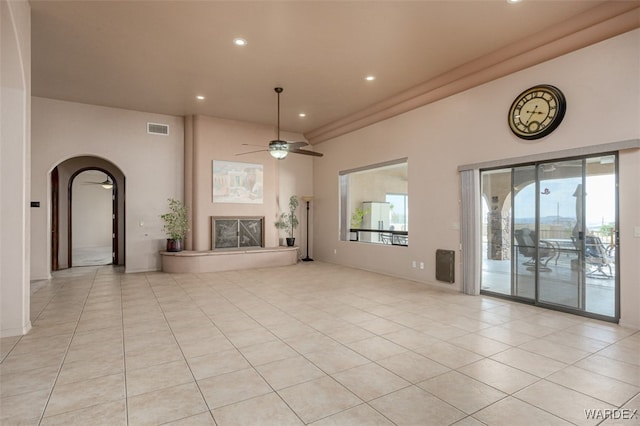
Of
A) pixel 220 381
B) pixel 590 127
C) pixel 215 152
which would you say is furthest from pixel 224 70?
pixel 590 127

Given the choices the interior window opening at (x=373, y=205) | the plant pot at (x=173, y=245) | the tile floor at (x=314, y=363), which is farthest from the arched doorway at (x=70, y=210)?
the interior window opening at (x=373, y=205)

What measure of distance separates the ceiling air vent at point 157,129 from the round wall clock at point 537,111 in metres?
7.83

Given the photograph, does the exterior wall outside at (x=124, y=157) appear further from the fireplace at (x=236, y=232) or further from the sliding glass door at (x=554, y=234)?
the sliding glass door at (x=554, y=234)

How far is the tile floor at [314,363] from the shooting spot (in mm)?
2363

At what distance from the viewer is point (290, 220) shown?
33.0 ft

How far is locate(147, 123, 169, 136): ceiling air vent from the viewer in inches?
334

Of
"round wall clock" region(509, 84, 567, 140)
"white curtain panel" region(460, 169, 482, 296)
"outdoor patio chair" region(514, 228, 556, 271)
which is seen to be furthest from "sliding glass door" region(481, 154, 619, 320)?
"round wall clock" region(509, 84, 567, 140)

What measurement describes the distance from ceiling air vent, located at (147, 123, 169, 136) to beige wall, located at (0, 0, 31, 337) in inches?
178

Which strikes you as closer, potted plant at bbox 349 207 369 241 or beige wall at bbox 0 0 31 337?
beige wall at bbox 0 0 31 337

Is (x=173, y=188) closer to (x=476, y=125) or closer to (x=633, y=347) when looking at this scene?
(x=476, y=125)

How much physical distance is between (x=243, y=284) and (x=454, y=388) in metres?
4.85

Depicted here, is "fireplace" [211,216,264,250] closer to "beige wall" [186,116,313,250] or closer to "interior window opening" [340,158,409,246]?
"beige wall" [186,116,313,250]

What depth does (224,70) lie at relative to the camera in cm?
595

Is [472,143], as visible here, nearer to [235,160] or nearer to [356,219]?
[356,219]
